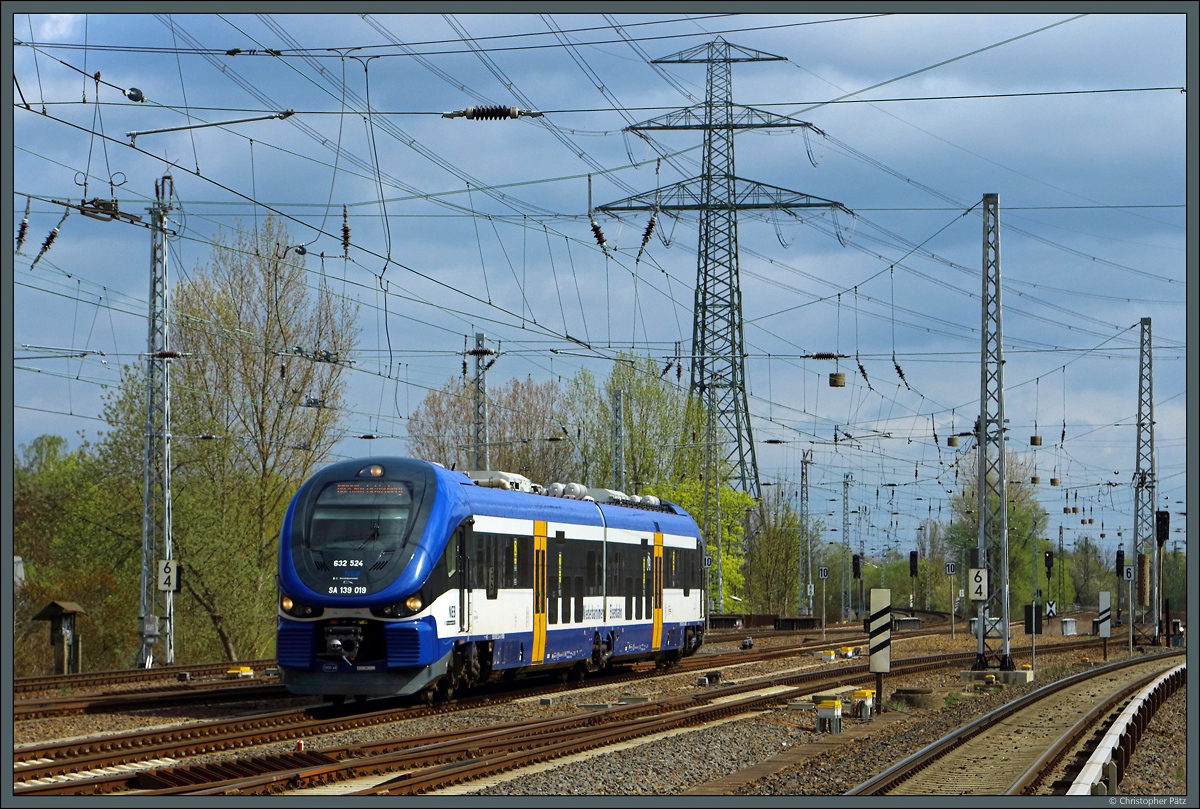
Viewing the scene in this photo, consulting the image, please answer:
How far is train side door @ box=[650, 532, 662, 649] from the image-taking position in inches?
1314

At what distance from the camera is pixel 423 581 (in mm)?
21656

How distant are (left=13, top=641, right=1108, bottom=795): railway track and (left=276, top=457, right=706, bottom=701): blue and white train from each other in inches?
31.3

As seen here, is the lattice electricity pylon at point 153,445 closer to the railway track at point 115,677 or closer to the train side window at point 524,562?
the railway track at point 115,677

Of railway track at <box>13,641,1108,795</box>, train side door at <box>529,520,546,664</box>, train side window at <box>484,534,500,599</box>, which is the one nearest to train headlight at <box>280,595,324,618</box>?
railway track at <box>13,641,1108,795</box>

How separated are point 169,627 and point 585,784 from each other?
70.7 feet

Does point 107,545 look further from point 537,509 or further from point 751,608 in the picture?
point 751,608

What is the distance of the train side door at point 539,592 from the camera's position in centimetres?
2631

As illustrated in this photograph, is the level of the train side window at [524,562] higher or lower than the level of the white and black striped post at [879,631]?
higher

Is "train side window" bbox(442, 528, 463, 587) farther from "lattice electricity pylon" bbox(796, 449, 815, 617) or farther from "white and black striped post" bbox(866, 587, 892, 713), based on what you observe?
"lattice electricity pylon" bbox(796, 449, 815, 617)

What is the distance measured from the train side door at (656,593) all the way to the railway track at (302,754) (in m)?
8.16

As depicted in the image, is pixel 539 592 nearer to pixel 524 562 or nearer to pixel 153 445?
pixel 524 562

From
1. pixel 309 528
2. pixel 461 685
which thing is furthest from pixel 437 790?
pixel 461 685

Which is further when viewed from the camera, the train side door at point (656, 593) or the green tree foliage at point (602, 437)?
the green tree foliage at point (602, 437)

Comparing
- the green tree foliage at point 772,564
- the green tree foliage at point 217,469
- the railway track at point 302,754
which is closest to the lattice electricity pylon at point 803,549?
the green tree foliage at point 772,564
